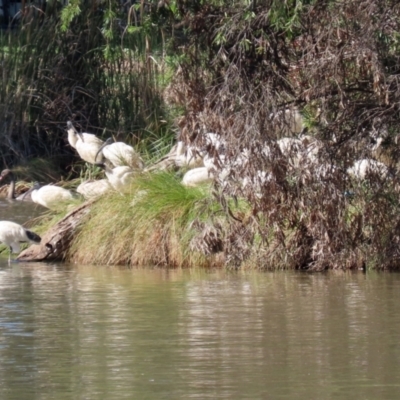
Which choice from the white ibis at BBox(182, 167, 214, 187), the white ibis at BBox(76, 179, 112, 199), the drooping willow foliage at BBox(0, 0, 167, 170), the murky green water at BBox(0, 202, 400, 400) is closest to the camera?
the murky green water at BBox(0, 202, 400, 400)

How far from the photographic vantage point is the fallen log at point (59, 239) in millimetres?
14016

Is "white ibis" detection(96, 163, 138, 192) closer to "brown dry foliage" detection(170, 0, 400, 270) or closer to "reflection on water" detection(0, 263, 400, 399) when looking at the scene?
"reflection on water" detection(0, 263, 400, 399)

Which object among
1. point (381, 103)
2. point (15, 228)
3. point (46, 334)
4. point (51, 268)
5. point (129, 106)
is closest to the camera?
point (46, 334)

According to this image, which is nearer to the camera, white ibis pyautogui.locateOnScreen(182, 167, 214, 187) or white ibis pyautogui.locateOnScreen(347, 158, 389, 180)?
white ibis pyautogui.locateOnScreen(347, 158, 389, 180)

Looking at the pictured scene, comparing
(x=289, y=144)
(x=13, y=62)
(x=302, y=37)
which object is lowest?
(x=289, y=144)

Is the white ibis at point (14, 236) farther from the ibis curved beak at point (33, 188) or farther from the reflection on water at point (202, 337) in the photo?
the ibis curved beak at point (33, 188)

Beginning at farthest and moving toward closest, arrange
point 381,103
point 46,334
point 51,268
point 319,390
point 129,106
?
point 129,106
point 51,268
point 381,103
point 46,334
point 319,390

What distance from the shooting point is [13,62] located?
21547 mm

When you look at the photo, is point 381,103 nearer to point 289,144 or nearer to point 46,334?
point 289,144

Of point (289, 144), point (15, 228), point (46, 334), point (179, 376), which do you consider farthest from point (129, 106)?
point (179, 376)

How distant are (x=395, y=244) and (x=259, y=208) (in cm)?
135

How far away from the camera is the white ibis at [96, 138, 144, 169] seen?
15508 mm

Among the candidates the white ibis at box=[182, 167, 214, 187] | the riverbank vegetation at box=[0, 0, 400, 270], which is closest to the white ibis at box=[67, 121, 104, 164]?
the white ibis at box=[182, 167, 214, 187]

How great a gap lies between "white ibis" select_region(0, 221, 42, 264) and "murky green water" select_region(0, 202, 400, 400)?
6.94 feet
